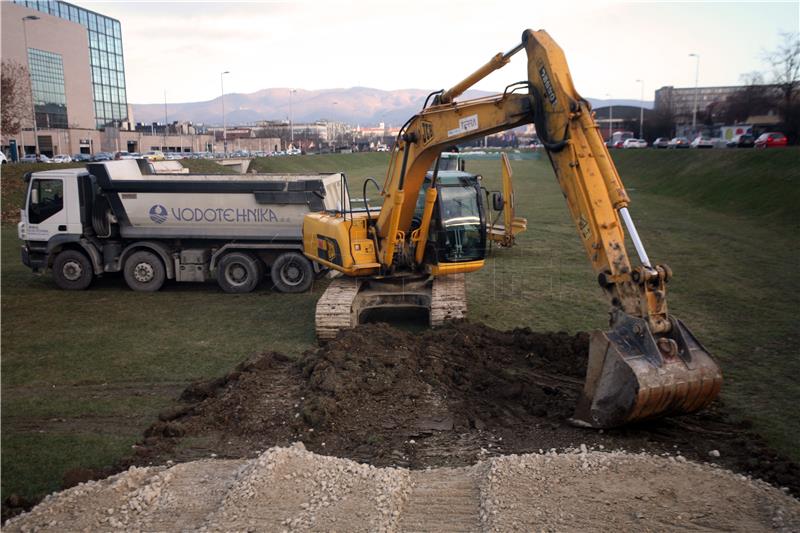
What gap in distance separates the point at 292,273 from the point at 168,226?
9.91ft

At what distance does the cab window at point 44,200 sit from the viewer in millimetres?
15977

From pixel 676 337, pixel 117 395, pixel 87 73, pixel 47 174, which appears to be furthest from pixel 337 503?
pixel 87 73

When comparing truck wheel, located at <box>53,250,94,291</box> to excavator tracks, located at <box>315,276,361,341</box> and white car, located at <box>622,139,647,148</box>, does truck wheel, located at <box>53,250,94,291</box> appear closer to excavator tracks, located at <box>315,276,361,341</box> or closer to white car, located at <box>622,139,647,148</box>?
excavator tracks, located at <box>315,276,361,341</box>

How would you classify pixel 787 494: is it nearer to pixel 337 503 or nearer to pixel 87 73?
pixel 337 503

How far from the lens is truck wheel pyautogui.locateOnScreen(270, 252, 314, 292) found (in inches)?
611

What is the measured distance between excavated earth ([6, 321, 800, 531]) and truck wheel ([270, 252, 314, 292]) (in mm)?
4786

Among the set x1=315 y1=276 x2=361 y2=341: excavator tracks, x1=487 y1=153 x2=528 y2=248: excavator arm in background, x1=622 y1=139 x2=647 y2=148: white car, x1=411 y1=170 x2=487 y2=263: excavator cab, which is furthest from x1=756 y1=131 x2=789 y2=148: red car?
x1=315 y1=276 x2=361 y2=341: excavator tracks

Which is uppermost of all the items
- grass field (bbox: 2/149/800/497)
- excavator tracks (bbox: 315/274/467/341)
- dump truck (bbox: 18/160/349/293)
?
dump truck (bbox: 18/160/349/293)

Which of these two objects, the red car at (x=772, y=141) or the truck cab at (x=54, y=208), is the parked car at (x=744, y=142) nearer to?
the red car at (x=772, y=141)

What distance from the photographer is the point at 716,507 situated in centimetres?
573

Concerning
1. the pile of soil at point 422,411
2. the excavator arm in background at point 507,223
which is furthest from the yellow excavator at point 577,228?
the excavator arm in background at point 507,223

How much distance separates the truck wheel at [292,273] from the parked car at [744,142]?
149ft

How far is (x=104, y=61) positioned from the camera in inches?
3548

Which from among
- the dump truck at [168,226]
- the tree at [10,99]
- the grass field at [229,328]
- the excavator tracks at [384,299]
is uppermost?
the tree at [10,99]
